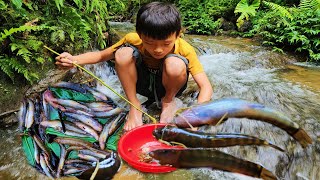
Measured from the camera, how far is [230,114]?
75.3 inches

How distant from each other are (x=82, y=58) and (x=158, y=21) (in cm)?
87

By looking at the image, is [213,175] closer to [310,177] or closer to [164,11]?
[310,177]

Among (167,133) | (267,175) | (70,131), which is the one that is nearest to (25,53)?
(70,131)

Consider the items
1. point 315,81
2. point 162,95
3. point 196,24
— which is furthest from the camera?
point 196,24

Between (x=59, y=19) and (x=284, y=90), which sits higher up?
(x=59, y=19)

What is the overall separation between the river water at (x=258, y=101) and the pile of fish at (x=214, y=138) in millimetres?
788

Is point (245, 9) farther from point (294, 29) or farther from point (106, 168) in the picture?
point (106, 168)

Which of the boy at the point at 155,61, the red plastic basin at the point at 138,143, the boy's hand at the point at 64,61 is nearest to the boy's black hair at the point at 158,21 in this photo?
the boy at the point at 155,61

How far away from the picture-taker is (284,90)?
14.2ft

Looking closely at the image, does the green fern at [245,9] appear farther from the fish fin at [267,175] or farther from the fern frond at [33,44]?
the fish fin at [267,175]

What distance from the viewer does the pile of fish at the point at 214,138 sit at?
1688 millimetres

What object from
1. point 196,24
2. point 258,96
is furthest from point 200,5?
point 258,96

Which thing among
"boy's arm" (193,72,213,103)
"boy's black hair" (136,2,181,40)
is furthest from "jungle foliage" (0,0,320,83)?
"boy's arm" (193,72,213,103)

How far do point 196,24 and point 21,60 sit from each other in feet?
21.1
